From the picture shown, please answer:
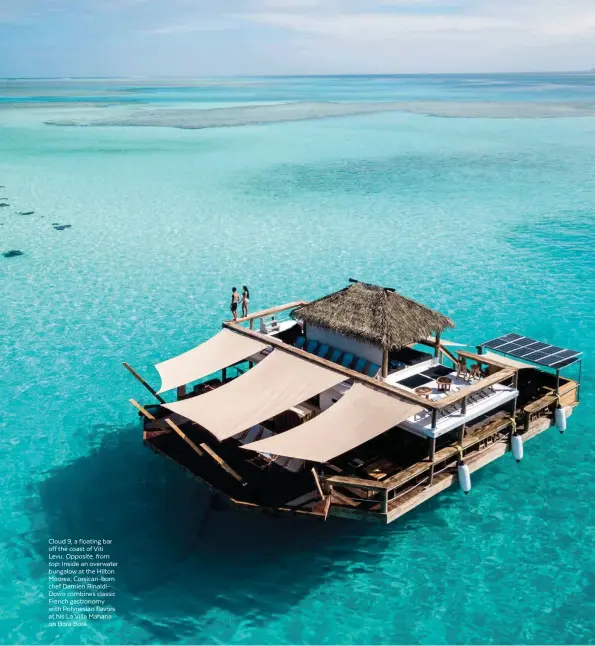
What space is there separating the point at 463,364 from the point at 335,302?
3.31 m

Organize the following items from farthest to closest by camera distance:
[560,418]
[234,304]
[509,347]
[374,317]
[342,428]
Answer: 1. [234,304]
2. [509,347]
3. [560,418]
4. [374,317]
5. [342,428]

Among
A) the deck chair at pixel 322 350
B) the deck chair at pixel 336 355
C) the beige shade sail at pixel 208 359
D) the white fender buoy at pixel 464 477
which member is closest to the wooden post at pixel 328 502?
the white fender buoy at pixel 464 477

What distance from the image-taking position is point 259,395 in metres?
14.4

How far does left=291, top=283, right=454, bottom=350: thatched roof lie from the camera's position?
48.5ft

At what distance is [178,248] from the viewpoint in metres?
33.3

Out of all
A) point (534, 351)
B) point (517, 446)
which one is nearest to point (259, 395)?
point (517, 446)

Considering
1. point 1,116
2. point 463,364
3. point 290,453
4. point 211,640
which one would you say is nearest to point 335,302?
point 463,364

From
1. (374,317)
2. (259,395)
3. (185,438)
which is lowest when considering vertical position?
(185,438)

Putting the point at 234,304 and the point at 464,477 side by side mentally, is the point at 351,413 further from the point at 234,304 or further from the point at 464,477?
the point at 234,304

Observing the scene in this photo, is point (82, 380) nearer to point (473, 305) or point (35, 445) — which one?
point (35, 445)

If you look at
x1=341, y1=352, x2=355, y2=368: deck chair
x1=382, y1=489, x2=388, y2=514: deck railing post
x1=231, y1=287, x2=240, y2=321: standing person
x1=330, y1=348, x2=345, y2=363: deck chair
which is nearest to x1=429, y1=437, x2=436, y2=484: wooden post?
x1=382, y1=489, x2=388, y2=514: deck railing post

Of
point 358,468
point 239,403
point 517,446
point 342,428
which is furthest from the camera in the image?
point 517,446

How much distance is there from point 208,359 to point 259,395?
242 centimetres

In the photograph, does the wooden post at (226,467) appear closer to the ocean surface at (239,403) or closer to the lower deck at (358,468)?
the lower deck at (358,468)
